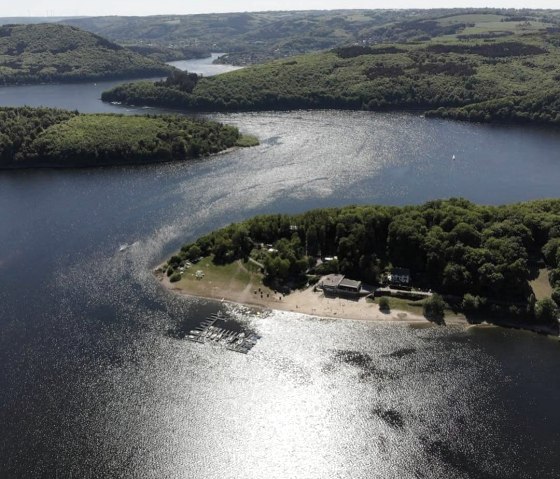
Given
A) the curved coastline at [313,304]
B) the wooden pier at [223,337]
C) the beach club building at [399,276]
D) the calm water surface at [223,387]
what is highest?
the beach club building at [399,276]

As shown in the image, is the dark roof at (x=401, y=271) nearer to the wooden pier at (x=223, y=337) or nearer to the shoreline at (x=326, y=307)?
the shoreline at (x=326, y=307)

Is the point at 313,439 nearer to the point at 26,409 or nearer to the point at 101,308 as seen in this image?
the point at 26,409

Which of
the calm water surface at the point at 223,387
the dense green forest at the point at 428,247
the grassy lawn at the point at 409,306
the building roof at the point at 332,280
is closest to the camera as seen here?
the calm water surface at the point at 223,387

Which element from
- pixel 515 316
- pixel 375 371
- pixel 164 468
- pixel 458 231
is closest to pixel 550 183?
pixel 458 231

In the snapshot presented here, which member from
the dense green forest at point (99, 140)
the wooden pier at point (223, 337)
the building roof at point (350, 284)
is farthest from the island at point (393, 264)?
the dense green forest at point (99, 140)

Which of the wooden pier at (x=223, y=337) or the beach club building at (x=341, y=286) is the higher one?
the beach club building at (x=341, y=286)
